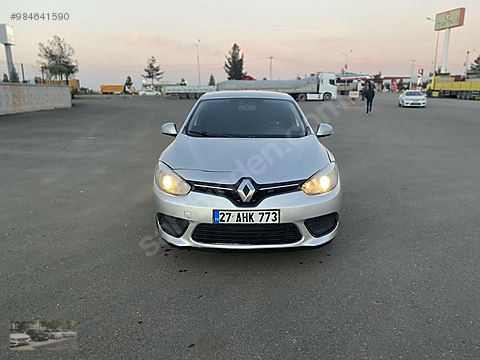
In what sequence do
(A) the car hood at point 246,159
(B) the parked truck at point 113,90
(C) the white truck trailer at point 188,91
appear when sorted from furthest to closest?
1. (B) the parked truck at point 113,90
2. (C) the white truck trailer at point 188,91
3. (A) the car hood at point 246,159

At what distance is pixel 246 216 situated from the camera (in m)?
2.89

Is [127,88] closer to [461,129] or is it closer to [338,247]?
[461,129]

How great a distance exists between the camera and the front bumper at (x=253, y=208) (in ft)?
9.59

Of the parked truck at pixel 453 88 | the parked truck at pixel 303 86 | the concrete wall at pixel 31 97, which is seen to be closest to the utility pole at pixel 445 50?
the parked truck at pixel 453 88

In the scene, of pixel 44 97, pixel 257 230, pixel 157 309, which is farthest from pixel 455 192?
pixel 44 97

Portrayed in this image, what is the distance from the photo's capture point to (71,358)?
2232 mm

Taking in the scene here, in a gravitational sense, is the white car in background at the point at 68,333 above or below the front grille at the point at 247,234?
below

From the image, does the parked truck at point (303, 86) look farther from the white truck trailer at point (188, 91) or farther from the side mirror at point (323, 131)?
the side mirror at point (323, 131)

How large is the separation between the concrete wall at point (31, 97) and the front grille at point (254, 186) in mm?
Answer: 20635

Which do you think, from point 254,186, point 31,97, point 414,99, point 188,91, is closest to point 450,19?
point 188,91

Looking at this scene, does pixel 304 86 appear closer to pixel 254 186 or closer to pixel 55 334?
pixel 254 186

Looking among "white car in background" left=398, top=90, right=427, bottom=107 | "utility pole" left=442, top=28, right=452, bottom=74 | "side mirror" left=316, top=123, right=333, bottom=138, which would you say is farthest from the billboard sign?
"side mirror" left=316, top=123, right=333, bottom=138

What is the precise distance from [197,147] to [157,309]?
5.44 feet

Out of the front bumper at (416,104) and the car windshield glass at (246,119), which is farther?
the front bumper at (416,104)
